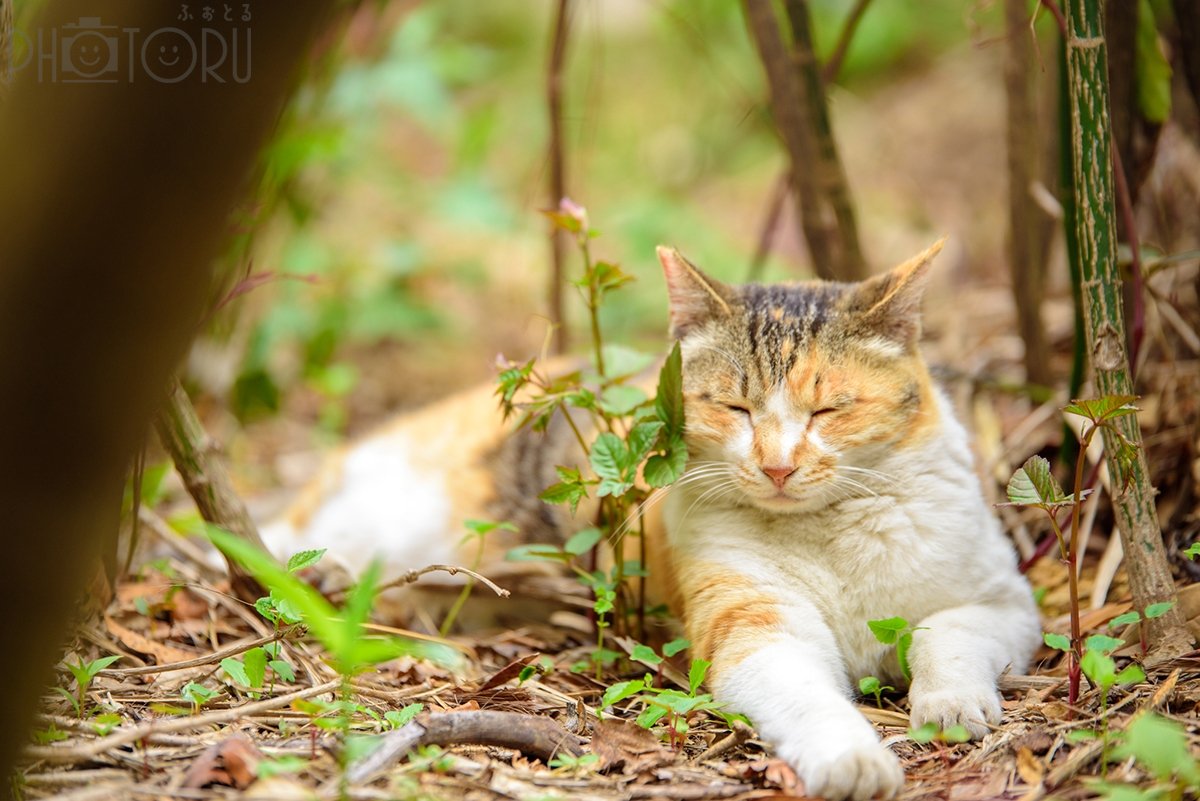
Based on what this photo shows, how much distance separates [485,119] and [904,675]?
155 inches

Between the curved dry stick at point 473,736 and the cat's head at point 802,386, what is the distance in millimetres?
883

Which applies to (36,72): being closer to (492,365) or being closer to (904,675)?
(492,365)

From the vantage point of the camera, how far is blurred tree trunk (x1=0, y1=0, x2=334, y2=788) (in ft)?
4.44

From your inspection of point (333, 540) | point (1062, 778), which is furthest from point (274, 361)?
point (1062, 778)

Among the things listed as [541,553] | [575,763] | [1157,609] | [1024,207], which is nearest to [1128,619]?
[1157,609]

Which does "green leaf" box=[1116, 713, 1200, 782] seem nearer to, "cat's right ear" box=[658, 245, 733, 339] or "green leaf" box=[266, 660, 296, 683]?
"cat's right ear" box=[658, 245, 733, 339]

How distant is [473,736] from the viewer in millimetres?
2104

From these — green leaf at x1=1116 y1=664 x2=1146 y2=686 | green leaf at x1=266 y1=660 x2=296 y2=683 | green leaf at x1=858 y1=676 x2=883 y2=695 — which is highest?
green leaf at x1=1116 y1=664 x2=1146 y2=686

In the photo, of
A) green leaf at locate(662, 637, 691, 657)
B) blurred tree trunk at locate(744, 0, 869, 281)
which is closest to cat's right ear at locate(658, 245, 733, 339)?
blurred tree trunk at locate(744, 0, 869, 281)

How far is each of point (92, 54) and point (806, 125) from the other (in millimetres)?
2580

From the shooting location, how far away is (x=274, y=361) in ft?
20.1

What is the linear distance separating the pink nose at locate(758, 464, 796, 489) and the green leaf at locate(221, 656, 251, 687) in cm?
137

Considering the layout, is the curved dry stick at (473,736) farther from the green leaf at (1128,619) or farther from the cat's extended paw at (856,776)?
the green leaf at (1128,619)

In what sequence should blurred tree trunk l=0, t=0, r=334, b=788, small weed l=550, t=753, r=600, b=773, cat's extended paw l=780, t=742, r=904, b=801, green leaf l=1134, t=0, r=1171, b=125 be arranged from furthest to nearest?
green leaf l=1134, t=0, r=1171, b=125 < small weed l=550, t=753, r=600, b=773 < cat's extended paw l=780, t=742, r=904, b=801 < blurred tree trunk l=0, t=0, r=334, b=788
